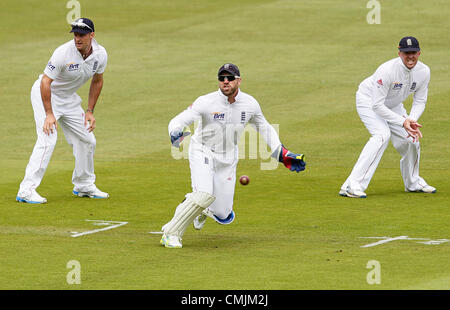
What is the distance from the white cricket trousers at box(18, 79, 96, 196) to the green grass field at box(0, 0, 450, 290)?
1.33ft

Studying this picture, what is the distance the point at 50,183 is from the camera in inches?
656

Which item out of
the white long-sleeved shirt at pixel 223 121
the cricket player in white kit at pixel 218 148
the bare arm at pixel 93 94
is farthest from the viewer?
the bare arm at pixel 93 94

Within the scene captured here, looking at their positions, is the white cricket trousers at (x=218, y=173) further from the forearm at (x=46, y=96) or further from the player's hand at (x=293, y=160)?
the forearm at (x=46, y=96)

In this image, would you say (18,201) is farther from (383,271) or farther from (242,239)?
(383,271)

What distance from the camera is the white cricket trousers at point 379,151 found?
50.2ft

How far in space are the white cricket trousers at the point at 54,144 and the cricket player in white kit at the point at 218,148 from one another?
3331mm

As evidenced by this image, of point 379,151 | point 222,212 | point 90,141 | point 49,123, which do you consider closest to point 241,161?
point 379,151

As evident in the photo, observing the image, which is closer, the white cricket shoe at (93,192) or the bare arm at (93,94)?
the bare arm at (93,94)

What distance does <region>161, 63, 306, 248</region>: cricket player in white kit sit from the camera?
456 inches

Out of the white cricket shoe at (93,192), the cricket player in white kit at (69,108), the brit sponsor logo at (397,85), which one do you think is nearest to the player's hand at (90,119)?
the cricket player in white kit at (69,108)

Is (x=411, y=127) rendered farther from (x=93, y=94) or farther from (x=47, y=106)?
(x=47, y=106)

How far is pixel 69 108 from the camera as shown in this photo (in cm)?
1506

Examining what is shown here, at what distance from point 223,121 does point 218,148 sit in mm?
348

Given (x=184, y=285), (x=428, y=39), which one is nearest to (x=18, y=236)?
(x=184, y=285)
